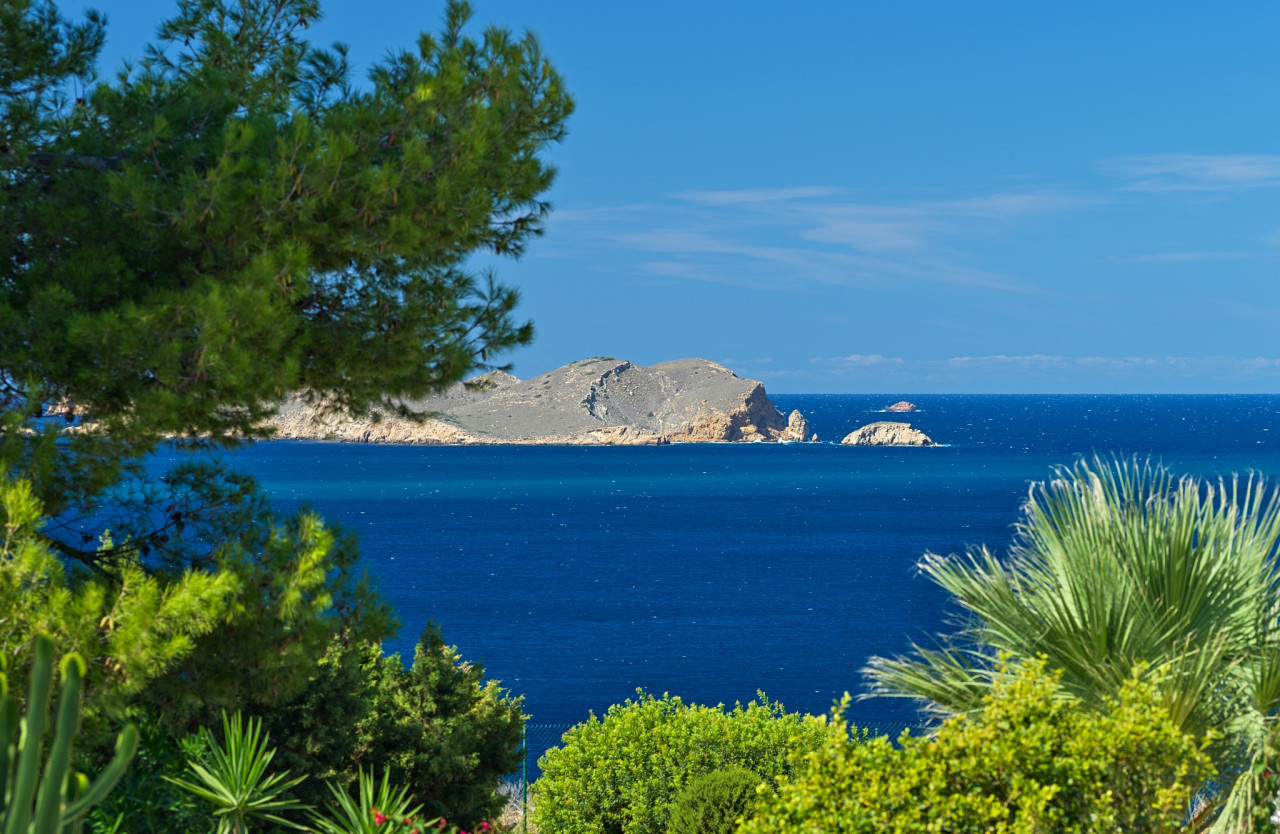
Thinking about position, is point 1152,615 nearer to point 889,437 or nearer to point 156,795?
point 156,795

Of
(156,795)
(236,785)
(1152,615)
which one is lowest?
(156,795)

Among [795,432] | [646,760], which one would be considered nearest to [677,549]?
[646,760]

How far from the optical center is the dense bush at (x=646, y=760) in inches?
422

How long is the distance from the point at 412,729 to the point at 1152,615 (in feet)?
25.6

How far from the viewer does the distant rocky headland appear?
159625mm

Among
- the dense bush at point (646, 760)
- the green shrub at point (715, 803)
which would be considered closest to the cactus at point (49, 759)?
the green shrub at point (715, 803)

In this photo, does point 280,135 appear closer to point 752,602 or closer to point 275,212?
point 275,212

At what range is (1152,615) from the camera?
5.52m

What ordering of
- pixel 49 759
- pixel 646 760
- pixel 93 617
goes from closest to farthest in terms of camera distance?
pixel 49 759, pixel 93 617, pixel 646 760

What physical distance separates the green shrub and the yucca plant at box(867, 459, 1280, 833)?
12.7 feet

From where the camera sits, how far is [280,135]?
6.79 meters

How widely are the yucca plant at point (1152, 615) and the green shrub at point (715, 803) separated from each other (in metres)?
3.86

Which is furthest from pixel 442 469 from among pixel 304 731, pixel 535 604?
pixel 304 731

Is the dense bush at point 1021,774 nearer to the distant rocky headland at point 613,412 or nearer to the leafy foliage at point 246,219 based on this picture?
the leafy foliage at point 246,219
